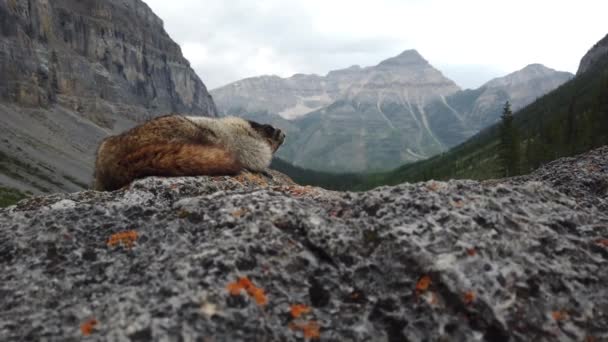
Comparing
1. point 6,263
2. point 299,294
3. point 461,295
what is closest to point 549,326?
point 461,295

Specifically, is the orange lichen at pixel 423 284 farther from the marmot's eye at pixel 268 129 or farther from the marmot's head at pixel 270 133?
the marmot's eye at pixel 268 129

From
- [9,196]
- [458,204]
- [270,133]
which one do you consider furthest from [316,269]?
[9,196]

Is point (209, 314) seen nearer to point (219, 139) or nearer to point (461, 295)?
point (461, 295)

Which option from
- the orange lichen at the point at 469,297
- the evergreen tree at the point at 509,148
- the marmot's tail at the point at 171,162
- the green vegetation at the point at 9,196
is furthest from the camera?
the green vegetation at the point at 9,196

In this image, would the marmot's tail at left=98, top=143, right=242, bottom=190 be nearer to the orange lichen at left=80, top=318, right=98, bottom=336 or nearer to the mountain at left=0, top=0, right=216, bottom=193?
the orange lichen at left=80, top=318, right=98, bottom=336

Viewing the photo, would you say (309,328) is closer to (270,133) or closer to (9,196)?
(270,133)

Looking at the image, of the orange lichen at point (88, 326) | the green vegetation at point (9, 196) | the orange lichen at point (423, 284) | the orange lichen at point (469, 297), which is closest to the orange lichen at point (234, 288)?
the orange lichen at point (88, 326)
